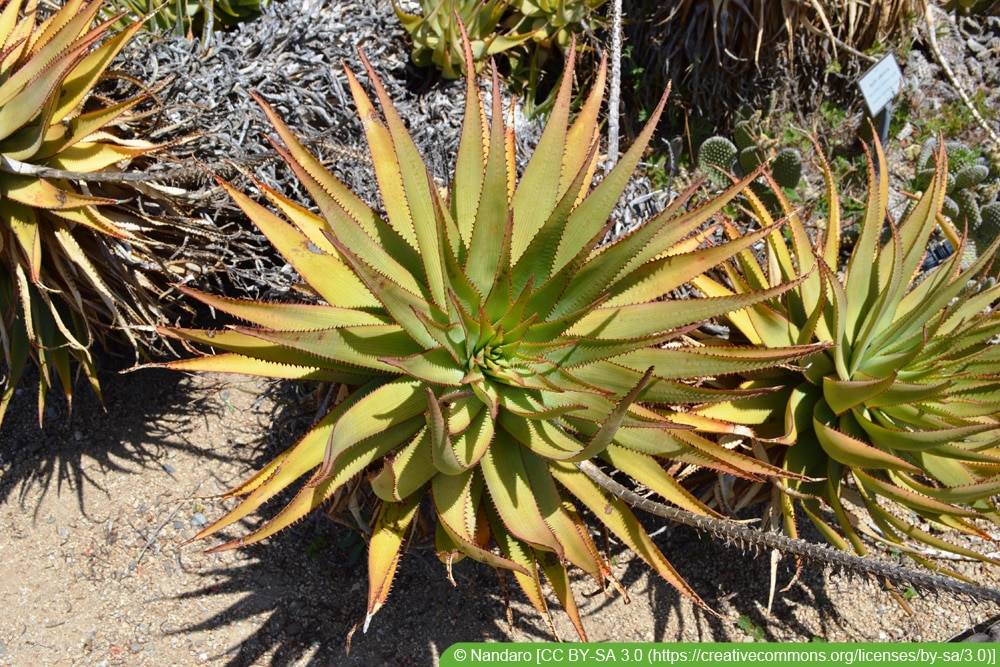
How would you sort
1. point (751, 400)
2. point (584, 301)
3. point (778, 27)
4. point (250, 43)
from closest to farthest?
point (584, 301), point (751, 400), point (250, 43), point (778, 27)

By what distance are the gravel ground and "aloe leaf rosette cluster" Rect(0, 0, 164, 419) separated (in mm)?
512

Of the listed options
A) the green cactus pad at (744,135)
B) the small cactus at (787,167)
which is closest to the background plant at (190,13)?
the green cactus pad at (744,135)

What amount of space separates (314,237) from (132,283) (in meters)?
0.87

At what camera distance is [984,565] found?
3.09 m

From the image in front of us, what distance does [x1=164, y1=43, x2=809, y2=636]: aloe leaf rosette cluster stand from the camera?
1.88m

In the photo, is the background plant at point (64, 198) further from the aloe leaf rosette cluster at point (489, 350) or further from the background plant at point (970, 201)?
the background plant at point (970, 201)

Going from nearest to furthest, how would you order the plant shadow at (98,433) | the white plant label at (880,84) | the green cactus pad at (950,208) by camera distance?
1. the plant shadow at (98,433)
2. the white plant label at (880,84)
3. the green cactus pad at (950,208)

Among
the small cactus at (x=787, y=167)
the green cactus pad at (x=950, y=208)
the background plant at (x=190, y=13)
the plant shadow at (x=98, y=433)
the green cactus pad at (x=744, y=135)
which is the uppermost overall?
the background plant at (x=190, y=13)

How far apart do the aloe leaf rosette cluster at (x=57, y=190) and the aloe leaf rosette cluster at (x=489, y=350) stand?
0.61m

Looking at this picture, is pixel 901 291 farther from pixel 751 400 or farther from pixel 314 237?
pixel 314 237

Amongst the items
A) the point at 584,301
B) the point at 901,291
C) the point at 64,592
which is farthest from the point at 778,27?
the point at 64,592

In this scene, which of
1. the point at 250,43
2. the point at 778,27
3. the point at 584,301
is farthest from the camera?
the point at 778,27

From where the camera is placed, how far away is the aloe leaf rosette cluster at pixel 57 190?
2.13m

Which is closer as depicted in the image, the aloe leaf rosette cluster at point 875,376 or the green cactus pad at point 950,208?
the aloe leaf rosette cluster at point 875,376
